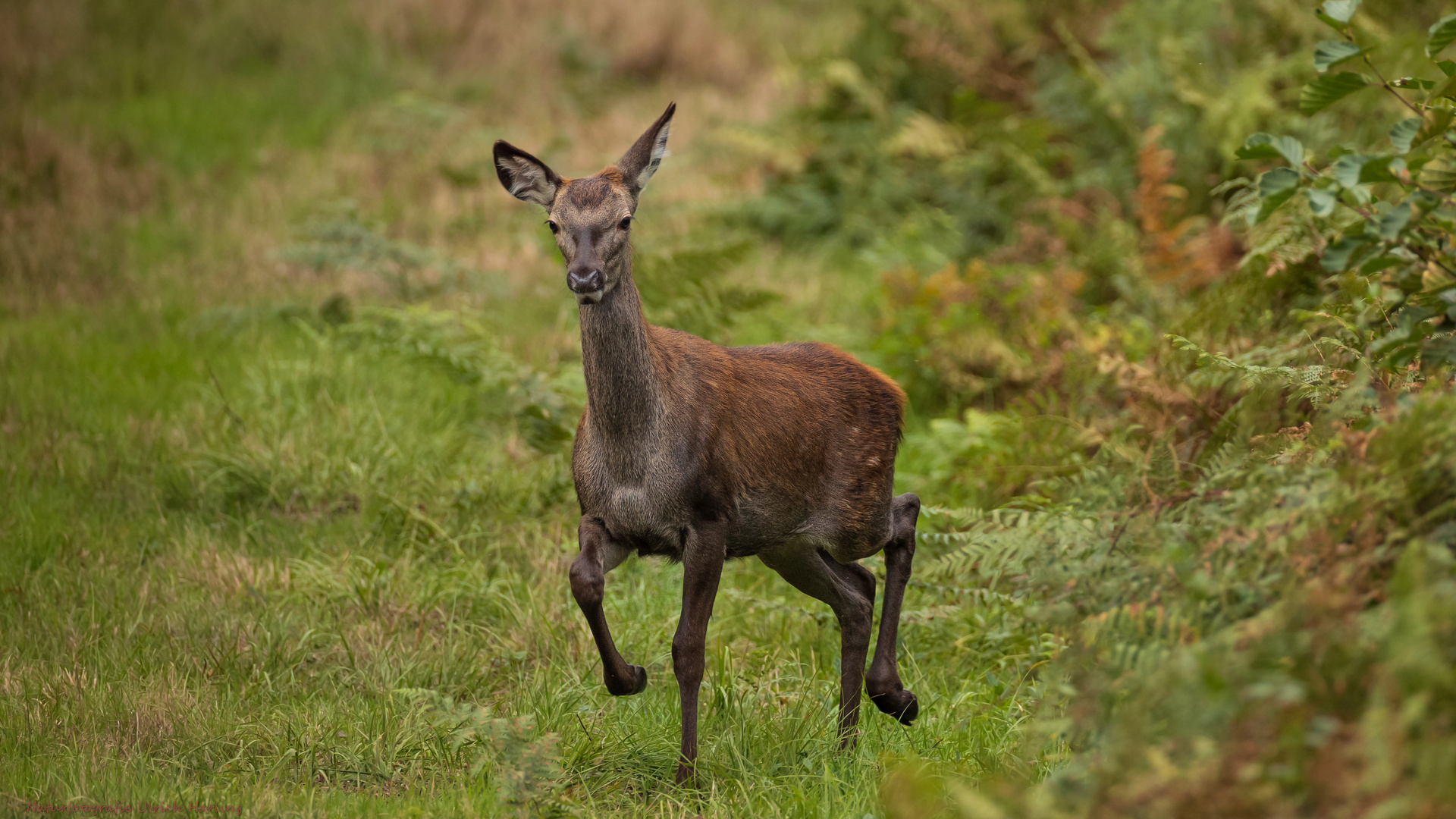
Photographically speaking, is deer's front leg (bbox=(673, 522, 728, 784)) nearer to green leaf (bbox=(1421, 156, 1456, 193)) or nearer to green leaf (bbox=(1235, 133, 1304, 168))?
green leaf (bbox=(1235, 133, 1304, 168))

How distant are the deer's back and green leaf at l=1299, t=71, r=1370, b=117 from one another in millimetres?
2203

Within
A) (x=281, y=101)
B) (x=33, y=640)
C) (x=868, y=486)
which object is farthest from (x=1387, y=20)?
(x=281, y=101)

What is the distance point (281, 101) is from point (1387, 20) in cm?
1113

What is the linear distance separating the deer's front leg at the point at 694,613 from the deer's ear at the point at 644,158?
1361 millimetres

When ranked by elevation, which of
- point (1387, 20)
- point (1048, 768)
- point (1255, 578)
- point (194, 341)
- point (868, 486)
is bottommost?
point (194, 341)

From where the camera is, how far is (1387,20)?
29.8 feet

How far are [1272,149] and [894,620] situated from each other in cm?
255

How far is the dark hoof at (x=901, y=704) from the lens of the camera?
16.3 feet

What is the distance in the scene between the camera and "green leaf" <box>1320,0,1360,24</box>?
3328 millimetres

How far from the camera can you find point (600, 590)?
442cm

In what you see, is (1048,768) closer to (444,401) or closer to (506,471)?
(506,471)

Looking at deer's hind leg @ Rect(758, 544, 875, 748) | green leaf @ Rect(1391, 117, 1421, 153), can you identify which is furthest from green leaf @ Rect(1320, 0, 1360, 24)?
deer's hind leg @ Rect(758, 544, 875, 748)

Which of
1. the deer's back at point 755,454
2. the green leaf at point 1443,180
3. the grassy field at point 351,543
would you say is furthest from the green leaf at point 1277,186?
the grassy field at point 351,543

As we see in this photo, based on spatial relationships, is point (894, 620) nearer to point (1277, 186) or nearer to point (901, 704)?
point (901, 704)
